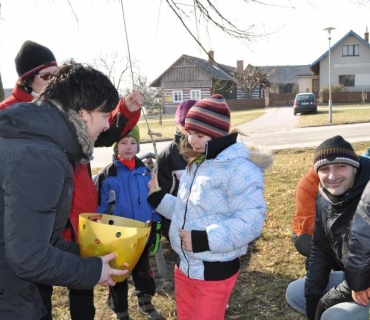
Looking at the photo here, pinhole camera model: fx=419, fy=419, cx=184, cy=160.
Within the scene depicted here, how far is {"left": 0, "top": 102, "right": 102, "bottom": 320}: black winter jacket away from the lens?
4.62 ft

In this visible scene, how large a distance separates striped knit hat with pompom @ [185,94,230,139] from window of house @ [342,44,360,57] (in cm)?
4536

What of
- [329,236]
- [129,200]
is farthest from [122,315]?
[329,236]

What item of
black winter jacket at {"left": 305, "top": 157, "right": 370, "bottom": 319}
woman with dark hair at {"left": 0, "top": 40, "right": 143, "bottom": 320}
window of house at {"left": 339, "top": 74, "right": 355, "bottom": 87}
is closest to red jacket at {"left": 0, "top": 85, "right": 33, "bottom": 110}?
woman with dark hair at {"left": 0, "top": 40, "right": 143, "bottom": 320}

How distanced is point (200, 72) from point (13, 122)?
43.5m

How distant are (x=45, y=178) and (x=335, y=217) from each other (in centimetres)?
192

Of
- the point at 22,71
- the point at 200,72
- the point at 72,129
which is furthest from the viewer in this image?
the point at 200,72

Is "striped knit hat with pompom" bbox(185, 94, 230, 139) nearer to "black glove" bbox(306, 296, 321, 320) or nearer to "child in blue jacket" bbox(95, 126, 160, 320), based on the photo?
"child in blue jacket" bbox(95, 126, 160, 320)

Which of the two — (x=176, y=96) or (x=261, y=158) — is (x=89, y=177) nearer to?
(x=261, y=158)

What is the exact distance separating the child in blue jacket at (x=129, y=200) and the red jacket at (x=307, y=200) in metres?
1.23

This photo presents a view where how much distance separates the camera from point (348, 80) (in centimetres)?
4434

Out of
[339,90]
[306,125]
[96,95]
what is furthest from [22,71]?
[339,90]

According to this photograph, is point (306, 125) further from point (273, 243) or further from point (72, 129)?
point (72, 129)

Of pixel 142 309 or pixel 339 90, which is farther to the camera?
pixel 339 90

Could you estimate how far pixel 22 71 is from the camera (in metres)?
2.76
